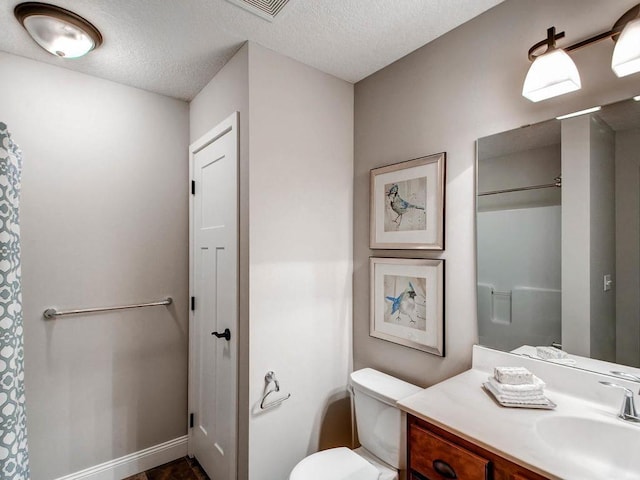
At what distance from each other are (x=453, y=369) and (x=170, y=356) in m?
1.79

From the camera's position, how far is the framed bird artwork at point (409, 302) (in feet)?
5.25

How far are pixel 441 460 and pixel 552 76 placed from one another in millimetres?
1347

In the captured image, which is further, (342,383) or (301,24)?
(342,383)

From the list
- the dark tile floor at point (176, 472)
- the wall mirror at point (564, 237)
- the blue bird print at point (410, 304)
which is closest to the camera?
the wall mirror at point (564, 237)

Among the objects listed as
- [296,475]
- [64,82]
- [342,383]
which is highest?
[64,82]

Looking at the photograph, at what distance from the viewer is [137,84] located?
2074mm

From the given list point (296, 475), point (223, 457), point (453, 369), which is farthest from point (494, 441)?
point (223, 457)

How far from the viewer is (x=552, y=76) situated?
1.14 meters

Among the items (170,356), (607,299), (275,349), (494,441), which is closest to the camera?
(494,441)

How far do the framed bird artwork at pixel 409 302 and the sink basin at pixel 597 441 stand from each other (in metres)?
0.56

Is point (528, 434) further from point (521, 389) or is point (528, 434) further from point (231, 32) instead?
point (231, 32)

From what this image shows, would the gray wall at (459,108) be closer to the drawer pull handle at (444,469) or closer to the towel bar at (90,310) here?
the drawer pull handle at (444,469)

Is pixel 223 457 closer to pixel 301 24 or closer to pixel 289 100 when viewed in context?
pixel 289 100

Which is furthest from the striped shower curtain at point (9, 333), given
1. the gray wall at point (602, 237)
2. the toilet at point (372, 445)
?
the gray wall at point (602, 237)
